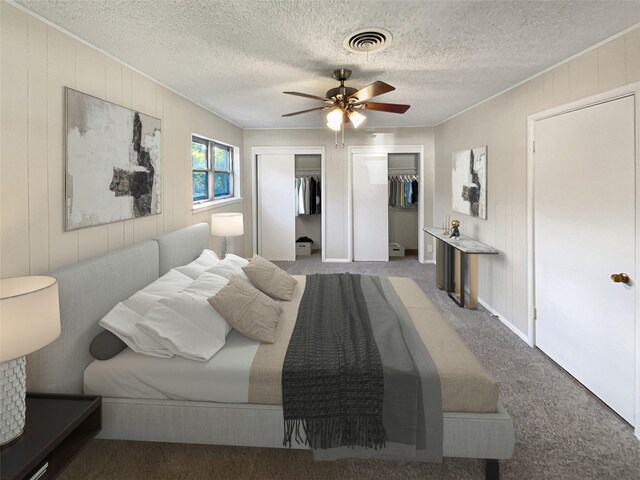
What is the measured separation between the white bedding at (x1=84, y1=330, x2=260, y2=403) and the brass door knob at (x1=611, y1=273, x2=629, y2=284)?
7.17 ft

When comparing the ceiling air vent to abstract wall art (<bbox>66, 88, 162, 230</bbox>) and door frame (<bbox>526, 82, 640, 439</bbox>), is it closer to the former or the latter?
door frame (<bbox>526, 82, 640, 439</bbox>)

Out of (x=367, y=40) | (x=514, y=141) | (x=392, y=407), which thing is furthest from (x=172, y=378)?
(x=514, y=141)

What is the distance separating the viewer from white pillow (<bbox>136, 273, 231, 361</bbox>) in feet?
6.56

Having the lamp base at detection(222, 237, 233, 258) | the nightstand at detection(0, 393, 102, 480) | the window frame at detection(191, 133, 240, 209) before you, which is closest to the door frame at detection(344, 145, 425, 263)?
the window frame at detection(191, 133, 240, 209)

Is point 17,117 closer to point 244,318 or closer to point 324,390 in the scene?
point 244,318

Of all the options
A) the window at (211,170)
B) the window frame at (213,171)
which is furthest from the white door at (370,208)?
the window at (211,170)

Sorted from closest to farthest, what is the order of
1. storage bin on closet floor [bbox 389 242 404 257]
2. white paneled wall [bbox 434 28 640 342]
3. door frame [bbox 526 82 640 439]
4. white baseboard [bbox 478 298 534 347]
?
door frame [bbox 526 82 640 439] → white paneled wall [bbox 434 28 640 342] → white baseboard [bbox 478 298 534 347] → storage bin on closet floor [bbox 389 242 404 257]

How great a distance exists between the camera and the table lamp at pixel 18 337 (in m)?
1.36

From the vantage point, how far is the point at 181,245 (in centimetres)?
341

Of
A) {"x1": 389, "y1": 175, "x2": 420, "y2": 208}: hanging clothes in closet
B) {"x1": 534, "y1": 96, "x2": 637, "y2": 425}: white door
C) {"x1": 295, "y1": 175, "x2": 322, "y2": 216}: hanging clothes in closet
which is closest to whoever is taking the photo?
{"x1": 534, "y1": 96, "x2": 637, "y2": 425}: white door

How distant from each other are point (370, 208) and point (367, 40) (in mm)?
4197

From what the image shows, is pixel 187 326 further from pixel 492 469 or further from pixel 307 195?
pixel 307 195

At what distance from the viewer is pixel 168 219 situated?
11.5ft

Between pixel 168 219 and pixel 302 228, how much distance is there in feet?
13.0
